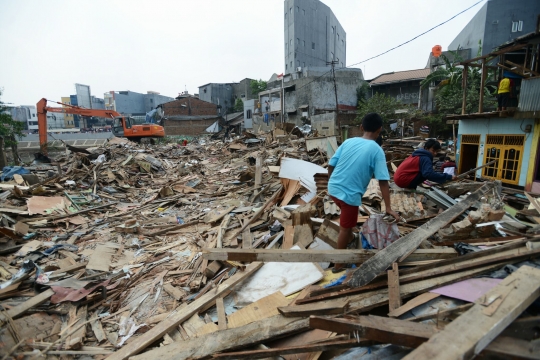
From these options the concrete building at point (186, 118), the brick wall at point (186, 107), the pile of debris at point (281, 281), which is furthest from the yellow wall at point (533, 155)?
the brick wall at point (186, 107)

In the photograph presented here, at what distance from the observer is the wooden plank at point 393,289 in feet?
6.88

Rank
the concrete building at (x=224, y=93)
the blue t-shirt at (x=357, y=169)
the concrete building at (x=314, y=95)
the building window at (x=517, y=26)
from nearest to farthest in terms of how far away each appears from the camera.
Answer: the blue t-shirt at (x=357, y=169) < the building window at (x=517, y=26) < the concrete building at (x=314, y=95) < the concrete building at (x=224, y=93)

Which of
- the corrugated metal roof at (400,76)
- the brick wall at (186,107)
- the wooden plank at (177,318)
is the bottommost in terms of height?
the wooden plank at (177,318)

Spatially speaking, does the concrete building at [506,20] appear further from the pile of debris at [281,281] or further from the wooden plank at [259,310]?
the wooden plank at [259,310]

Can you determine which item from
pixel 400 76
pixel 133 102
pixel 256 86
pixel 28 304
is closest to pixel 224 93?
pixel 256 86

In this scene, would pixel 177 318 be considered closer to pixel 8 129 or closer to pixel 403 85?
pixel 8 129

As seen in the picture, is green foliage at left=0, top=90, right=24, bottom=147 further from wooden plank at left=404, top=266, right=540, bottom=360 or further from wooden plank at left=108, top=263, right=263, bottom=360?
wooden plank at left=404, top=266, right=540, bottom=360

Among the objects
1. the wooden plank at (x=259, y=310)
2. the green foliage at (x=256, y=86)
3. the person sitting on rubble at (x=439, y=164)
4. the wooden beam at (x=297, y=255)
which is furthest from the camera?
the green foliage at (x=256, y=86)

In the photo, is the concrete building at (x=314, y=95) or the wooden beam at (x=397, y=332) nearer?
the wooden beam at (x=397, y=332)

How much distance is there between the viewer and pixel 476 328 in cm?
136

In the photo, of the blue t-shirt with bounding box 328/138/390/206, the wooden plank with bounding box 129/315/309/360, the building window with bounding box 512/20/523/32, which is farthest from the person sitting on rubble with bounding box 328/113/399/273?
the building window with bounding box 512/20/523/32

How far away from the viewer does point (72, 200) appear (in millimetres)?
7934

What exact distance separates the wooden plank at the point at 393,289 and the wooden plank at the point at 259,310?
992 millimetres

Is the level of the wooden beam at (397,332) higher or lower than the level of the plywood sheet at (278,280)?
higher
